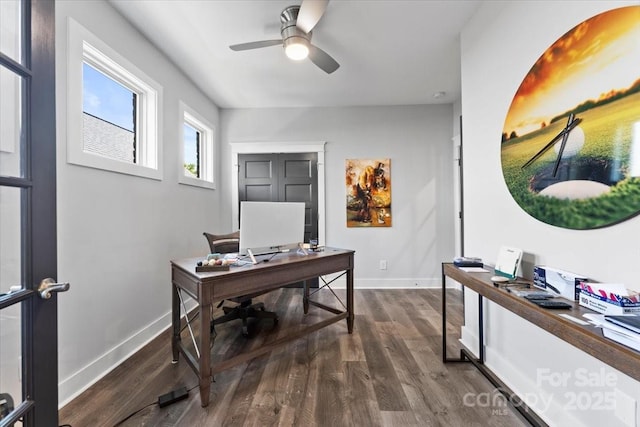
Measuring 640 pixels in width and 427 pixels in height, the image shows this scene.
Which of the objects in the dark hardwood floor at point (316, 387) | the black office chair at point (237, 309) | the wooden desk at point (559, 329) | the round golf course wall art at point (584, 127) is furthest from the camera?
the black office chair at point (237, 309)

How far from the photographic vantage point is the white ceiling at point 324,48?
1962 mm

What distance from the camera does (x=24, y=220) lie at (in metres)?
0.85

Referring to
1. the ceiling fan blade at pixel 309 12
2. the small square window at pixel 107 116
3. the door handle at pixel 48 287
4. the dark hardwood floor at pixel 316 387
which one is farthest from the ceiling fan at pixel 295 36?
the dark hardwood floor at pixel 316 387

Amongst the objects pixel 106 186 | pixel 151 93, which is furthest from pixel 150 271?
pixel 151 93

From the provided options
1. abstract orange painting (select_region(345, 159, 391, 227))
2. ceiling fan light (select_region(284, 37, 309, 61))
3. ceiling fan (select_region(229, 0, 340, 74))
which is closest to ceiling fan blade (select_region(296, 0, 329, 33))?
ceiling fan (select_region(229, 0, 340, 74))

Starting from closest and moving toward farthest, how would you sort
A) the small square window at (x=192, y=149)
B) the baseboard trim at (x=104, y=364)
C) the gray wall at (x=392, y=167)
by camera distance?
1. the baseboard trim at (x=104, y=364)
2. the small square window at (x=192, y=149)
3. the gray wall at (x=392, y=167)

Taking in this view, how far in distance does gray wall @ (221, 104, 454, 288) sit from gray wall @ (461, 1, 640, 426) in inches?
66.9

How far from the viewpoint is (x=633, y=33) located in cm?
99

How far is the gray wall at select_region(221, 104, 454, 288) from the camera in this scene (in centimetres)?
386

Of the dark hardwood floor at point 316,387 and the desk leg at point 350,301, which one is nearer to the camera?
the dark hardwood floor at point 316,387

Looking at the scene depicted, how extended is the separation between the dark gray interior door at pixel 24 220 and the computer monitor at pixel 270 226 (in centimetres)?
107

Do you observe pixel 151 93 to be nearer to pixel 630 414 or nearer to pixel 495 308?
pixel 495 308

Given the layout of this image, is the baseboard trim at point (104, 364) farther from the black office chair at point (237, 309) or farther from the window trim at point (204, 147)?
the window trim at point (204, 147)

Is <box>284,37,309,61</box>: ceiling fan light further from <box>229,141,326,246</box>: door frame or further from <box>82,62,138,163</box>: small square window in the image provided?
<box>229,141,326,246</box>: door frame
